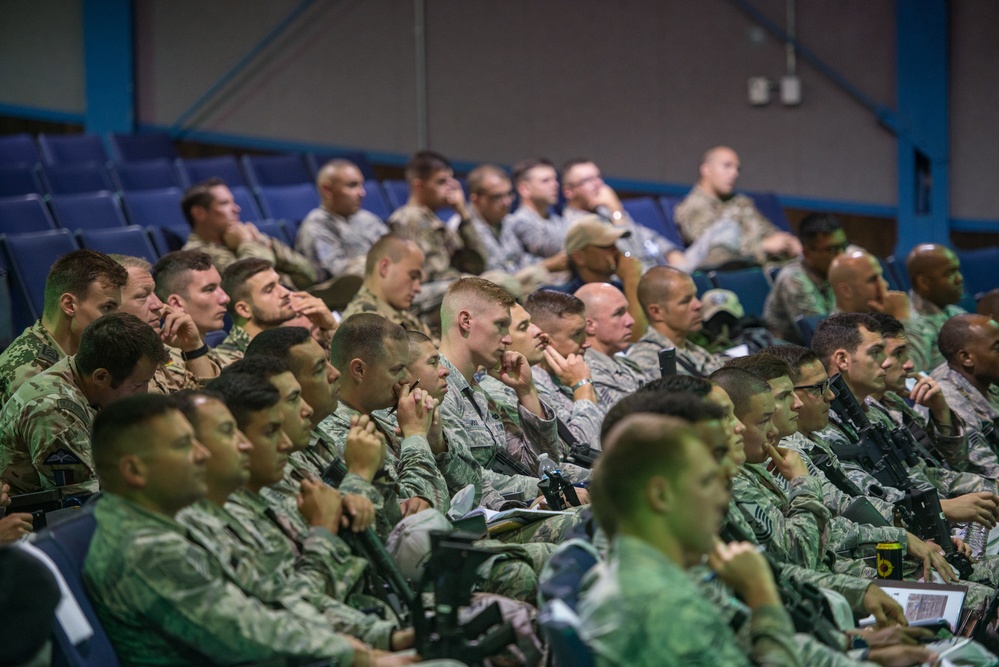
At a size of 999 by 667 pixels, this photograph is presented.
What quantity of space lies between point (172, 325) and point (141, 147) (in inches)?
199

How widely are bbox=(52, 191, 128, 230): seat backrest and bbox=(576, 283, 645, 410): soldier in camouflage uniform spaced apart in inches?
106

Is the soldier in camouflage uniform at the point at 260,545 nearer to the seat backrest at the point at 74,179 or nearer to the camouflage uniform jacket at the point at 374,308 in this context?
the camouflage uniform jacket at the point at 374,308

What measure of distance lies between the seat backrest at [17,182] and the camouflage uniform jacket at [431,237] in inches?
79.0

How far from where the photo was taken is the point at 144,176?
297 inches

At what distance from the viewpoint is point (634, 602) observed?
197cm

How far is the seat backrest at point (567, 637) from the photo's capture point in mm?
2064

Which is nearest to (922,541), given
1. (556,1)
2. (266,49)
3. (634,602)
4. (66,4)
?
(634,602)

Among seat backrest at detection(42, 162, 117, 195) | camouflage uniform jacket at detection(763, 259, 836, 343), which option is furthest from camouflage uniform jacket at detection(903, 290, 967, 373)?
seat backrest at detection(42, 162, 117, 195)

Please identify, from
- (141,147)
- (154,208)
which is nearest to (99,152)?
(141,147)

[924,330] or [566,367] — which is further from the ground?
[566,367]

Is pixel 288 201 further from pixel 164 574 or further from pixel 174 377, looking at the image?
pixel 164 574

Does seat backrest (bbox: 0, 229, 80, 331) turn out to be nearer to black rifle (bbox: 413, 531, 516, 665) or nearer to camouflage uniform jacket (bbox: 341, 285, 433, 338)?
camouflage uniform jacket (bbox: 341, 285, 433, 338)

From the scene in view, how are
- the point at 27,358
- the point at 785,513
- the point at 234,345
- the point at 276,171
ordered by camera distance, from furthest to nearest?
1. the point at 276,171
2. the point at 234,345
3. the point at 27,358
4. the point at 785,513

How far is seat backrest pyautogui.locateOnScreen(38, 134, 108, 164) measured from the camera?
324 inches
